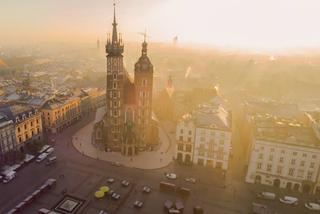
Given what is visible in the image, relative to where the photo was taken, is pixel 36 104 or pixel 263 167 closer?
pixel 263 167

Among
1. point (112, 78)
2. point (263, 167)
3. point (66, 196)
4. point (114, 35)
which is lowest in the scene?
point (66, 196)

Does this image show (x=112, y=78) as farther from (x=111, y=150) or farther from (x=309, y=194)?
(x=309, y=194)

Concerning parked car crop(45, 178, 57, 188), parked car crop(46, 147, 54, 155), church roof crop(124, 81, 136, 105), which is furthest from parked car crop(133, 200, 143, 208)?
parked car crop(46, 147, 54, 155)

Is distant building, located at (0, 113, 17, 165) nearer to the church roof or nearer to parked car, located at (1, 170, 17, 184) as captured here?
parked car, located at (1, 170, 17, 184)

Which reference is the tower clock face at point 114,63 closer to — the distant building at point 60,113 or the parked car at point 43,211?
the distant building at point 60,113

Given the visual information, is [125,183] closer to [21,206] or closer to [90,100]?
[21,206]

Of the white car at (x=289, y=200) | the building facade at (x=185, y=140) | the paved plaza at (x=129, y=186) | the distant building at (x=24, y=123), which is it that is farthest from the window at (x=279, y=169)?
the distant building at (x=24, y=123)

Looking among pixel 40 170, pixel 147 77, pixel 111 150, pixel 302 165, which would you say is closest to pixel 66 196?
pixel 40 170
